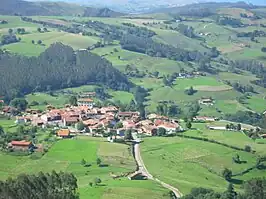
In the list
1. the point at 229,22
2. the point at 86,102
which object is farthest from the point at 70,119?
the point at 229,22

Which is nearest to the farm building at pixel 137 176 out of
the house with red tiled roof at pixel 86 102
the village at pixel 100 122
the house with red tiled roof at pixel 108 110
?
the village at pixel 100 122

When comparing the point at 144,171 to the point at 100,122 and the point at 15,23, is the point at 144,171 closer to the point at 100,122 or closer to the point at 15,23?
the point at 100,122

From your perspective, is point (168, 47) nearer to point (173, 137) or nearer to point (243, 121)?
point (243, 121)

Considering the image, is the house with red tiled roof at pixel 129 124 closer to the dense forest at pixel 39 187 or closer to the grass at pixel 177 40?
the dense forest at pixel 39 187

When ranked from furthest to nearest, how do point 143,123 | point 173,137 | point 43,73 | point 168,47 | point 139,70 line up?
point 168,47
point 139,70
point 43,73
point 143,123
point 173,137

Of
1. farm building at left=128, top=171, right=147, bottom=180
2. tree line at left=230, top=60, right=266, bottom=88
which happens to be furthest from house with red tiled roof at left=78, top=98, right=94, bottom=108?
tree line at left=230, top=60, right=266, bottom=88

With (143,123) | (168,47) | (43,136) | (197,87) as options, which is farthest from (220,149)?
(168,47)
